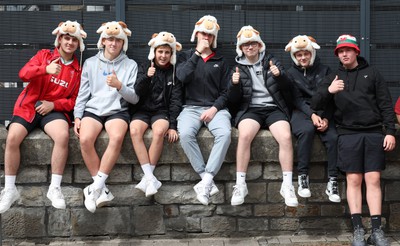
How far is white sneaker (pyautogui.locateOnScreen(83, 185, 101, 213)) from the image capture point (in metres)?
5.52

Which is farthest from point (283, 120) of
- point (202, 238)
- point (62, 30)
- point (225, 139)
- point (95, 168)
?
point (62, 30)

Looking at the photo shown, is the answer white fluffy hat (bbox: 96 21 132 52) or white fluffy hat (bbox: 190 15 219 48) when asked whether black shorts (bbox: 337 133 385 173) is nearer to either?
white fluffy hat (bbox: 190 15 219 48)

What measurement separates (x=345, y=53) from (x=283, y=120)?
92 centimetres

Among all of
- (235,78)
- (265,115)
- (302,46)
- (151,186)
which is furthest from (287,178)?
(302,46)

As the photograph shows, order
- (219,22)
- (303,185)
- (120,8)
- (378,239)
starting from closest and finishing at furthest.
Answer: (378,239) → (303,185) → (120,8) → (219,22)

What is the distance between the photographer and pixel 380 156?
5.59 meters

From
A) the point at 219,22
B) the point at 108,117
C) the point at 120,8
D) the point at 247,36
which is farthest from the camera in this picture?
the point at 219,22

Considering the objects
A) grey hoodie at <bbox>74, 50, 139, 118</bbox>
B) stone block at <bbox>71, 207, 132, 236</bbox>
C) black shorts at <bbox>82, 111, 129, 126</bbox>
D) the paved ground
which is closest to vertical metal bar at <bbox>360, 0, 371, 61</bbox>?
the paved ground

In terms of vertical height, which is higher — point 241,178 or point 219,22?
point 219,22

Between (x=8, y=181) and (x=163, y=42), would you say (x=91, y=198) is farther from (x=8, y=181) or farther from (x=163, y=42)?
(x=163, y=42)

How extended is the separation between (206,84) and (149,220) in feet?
5.19

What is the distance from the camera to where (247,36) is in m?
6.05

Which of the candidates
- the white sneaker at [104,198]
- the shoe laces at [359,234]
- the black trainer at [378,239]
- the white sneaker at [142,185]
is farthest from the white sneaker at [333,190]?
the white sneaker at [104,198]

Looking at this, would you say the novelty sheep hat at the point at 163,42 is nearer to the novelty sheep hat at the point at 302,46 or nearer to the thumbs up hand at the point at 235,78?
the thumbs up hand at the point at 235,78
